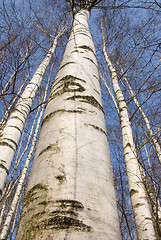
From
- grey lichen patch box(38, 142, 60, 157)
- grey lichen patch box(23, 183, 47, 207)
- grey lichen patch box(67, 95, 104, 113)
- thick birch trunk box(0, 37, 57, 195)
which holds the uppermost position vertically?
thick birch trunk box(0, 37, 57, 195)

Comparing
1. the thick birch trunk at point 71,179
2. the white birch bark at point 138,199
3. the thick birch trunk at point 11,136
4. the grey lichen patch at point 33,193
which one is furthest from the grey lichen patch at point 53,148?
the white birch bark at point 138,199

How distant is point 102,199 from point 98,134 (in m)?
0.28

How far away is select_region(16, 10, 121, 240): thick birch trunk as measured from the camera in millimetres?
445

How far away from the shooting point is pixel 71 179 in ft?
1.76

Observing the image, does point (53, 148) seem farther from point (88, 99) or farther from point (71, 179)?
point (88, 99)

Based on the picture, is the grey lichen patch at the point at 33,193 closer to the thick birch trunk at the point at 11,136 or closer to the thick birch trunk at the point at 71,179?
the thick birch trunk at the point at 71,179

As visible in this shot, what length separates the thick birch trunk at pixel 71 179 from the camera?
44 cm

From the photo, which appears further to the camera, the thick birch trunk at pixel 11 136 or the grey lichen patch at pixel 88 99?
the thick birch trunk at pixel 11 136

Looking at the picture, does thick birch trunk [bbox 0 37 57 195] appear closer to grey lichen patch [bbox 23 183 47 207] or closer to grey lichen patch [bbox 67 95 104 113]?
grey lichen patch [bbox 67 95 104 113]

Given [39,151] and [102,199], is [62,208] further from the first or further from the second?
[39,151]

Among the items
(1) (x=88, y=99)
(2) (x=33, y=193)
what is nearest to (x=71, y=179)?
(2) (x=33, y=193)

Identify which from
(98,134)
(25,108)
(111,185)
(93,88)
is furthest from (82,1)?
(111,185)

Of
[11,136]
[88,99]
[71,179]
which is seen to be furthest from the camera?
[11,136]

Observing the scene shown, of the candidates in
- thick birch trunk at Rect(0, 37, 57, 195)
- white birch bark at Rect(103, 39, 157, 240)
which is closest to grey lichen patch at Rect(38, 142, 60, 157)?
thick birch trunk at Rect(0, 37, 57, 195)
